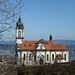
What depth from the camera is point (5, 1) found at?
5.22 m

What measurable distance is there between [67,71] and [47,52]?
2977 centimetres

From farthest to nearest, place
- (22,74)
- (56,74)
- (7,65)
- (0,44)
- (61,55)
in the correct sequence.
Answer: (61,55) < (56,74) < (22,74) < (7,65) < (0,44)

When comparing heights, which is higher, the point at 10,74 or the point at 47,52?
the point at 10,74

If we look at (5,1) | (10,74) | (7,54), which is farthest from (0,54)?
(5,1)

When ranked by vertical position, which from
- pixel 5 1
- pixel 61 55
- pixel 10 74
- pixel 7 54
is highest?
pixel 5 1

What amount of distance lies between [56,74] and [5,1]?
16.2 m

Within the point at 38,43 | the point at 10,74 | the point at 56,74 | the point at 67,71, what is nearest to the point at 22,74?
the point at 56,74

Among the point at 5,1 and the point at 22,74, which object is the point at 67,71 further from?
the point at 5,1

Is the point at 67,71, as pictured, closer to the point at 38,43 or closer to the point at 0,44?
the point at 0,44

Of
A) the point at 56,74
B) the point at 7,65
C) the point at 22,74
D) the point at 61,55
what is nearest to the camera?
the point at 7,65

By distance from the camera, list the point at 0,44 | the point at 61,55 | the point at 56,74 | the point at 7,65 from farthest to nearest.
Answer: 1. the point at 61,55
2. the point at 56,74
3. the point at 7,65
4. the point at 0,44

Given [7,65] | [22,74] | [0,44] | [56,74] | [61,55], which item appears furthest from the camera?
[61,55]

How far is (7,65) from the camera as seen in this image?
5.57 metres

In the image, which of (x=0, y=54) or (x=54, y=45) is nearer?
(x=0, y=54)
